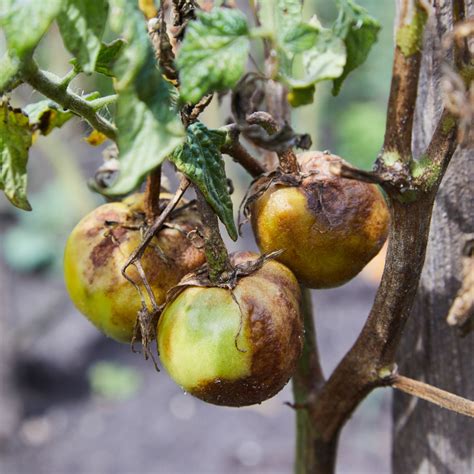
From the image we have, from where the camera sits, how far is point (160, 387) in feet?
12.1

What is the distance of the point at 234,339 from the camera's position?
0.65 m

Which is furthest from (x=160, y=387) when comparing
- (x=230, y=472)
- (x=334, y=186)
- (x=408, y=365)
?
(x=334, y=186)

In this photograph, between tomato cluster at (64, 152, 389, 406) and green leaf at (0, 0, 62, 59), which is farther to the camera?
tomato cluster at (64, 152, 389, 406)

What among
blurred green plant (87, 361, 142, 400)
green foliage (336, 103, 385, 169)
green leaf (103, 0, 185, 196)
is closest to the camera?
green leaf (103, 0, 185, 196)

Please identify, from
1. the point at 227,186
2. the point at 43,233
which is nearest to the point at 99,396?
the point at 43,233

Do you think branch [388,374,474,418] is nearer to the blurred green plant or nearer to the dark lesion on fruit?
the dark lesion on fruit

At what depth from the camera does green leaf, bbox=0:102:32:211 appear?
0.67m

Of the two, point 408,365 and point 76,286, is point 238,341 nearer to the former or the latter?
point 76,286

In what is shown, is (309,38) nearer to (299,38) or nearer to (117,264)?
(299,38)

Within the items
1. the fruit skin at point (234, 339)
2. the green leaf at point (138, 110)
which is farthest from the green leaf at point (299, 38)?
the fruit skin at point (234, 339)

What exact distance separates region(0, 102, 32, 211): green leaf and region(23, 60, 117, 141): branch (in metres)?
0.06

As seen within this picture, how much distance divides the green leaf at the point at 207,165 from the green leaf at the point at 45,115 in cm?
18

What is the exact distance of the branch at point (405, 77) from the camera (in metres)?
0.56

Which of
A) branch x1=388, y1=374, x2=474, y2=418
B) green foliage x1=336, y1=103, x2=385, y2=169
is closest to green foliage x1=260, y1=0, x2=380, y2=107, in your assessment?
branch x1=388, y1=374, x2=474, y2=418
